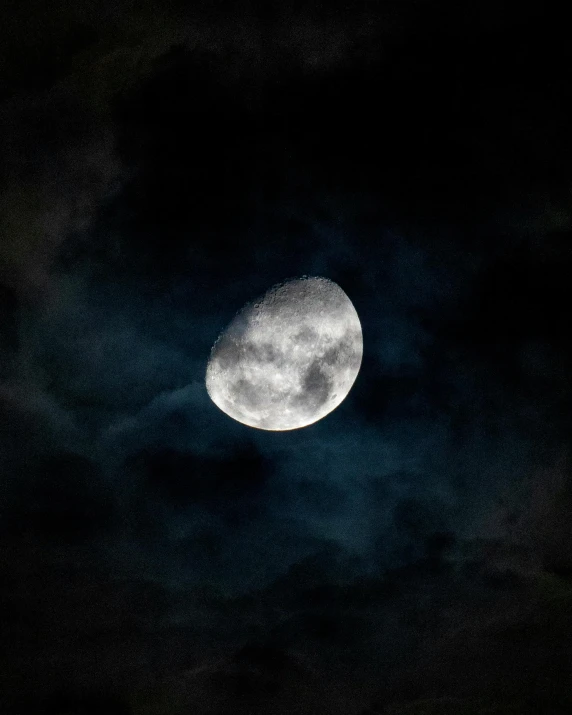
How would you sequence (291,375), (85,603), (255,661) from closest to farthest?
1. (291,375)
2. (85,603)
3. (255,661)

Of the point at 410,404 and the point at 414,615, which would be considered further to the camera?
the point at 414,615

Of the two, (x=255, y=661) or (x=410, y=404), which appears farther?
(x=255, y=661)

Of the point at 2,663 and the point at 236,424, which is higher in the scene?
the point at 236,424

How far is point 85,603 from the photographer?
8.32 meters

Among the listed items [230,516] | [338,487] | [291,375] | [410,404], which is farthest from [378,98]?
[230,516]

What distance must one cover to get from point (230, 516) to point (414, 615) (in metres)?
3.96

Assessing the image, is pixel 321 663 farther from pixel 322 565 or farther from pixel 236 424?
pixel 236 424

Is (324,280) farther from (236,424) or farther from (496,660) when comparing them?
(496,660)

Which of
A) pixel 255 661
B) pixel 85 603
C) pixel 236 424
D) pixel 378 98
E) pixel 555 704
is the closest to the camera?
pixel 378 98

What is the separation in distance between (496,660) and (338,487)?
5201 mm

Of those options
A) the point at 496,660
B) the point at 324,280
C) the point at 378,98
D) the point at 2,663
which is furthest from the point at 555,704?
the point at 378,98

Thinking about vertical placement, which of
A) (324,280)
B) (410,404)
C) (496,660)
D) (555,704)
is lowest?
(555,704)

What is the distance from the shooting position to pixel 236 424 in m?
7.60

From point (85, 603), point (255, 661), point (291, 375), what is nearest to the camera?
point (291, 375)
